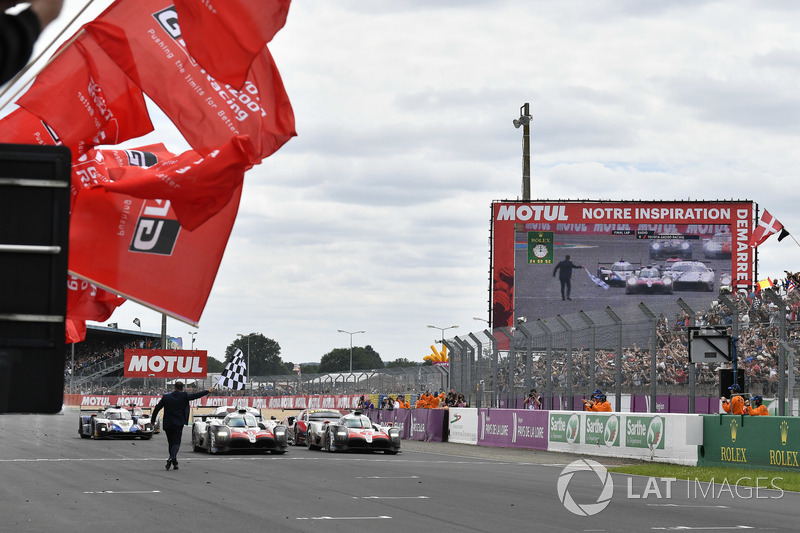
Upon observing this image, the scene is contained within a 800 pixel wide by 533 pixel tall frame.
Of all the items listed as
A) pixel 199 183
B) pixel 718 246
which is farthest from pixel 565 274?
pixel 199 183

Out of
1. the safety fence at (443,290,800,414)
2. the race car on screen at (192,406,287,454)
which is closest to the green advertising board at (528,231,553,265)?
the safety fence at (443,290,800,414)

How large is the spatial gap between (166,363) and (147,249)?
31622 millimetres

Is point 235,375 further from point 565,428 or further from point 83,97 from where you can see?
point 83,97

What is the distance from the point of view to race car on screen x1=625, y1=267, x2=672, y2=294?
155ft

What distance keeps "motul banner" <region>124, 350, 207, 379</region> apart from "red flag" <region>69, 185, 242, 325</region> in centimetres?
3040

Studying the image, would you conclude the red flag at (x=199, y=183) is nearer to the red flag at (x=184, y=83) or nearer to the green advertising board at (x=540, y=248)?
the red flag at (x=184, y=83)

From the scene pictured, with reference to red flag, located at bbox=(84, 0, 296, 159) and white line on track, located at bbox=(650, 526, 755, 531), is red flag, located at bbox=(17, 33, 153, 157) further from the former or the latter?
white line on track, located at bbox=(650, 526, 755, 531)

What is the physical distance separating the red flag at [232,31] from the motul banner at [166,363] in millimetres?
32344

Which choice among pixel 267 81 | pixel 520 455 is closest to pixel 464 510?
pixel 267 81

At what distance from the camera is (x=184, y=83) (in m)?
10.8

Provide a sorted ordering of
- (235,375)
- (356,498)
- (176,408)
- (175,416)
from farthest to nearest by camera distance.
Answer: (235,375) < (176,408) < (175,416) < (356,498)

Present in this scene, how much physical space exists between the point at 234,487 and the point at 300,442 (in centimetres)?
1458

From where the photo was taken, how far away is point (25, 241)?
4.23 m

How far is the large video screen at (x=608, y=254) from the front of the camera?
47219mm
